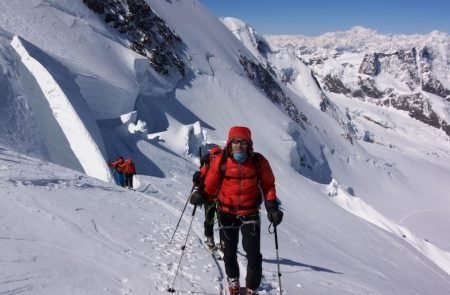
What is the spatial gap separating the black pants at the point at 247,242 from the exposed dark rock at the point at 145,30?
94.8 feet

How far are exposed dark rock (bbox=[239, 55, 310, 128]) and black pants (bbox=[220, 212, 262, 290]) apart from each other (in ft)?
149

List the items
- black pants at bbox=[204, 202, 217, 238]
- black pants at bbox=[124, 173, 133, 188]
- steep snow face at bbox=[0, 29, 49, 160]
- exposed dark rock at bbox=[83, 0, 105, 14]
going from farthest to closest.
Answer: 1. exposed dark rock at bbox=[83, 0, 105, 14]
2. black pants at bbox=[124, 173, 133, 188]
3. steep snow face at bbox=[0, 29, 49, 160]
4. black pants at bbox=[204, 202, 217, 238]

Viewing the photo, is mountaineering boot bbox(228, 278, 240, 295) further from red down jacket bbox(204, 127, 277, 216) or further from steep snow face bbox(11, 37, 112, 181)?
steep snow face bbox(11, 37, 112, 181)

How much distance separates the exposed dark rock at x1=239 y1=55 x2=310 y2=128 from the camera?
52.4m

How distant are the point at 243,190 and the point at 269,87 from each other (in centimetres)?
5054

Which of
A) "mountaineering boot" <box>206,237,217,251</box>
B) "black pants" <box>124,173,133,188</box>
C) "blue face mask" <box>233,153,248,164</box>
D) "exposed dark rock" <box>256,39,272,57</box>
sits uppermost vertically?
"exposed dark rock" <box>256,39,272,57</box>

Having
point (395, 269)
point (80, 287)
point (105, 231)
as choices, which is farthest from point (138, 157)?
point (80, 287)

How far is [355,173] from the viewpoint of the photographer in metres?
59.8

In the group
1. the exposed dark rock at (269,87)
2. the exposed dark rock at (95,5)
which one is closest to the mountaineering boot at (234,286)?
the exposed dark rock at (95,5)

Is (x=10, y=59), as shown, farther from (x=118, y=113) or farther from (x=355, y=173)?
(x=355, y=173)

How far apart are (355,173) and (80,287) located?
57.8m

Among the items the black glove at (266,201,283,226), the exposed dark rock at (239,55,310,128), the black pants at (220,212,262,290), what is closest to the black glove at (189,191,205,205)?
the black pants at (220,212,262,290)

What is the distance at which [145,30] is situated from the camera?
36094 millimetres

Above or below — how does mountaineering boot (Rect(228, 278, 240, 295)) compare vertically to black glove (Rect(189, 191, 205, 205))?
below
